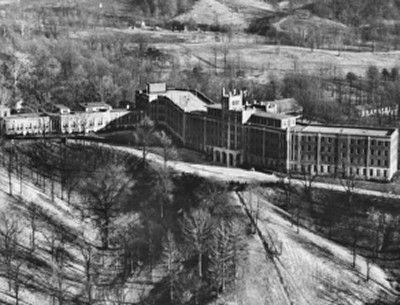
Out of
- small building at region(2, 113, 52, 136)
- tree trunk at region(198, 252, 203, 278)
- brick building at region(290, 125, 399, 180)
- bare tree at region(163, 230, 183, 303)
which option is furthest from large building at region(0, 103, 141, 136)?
tree trunk at region(198, 252, 203, 278)

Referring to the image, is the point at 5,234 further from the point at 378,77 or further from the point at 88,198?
the point at 378,77

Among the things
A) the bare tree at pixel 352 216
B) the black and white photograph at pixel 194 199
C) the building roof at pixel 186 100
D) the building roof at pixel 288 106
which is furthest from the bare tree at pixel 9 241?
the building roof at pixel 288 106

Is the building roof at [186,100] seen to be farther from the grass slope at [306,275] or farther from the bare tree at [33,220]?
the grass slope at [306,275]

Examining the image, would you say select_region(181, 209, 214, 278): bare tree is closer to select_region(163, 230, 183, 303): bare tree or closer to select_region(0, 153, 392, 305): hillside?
select_region(163, 230, 183, 303): bare tree

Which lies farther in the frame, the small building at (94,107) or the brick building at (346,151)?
the small building at (94,107)

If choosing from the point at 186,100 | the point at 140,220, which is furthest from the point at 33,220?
the point at 186,100

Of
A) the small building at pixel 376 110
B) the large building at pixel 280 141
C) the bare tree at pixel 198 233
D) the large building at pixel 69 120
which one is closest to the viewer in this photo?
the bare tree at pixel 198 233
